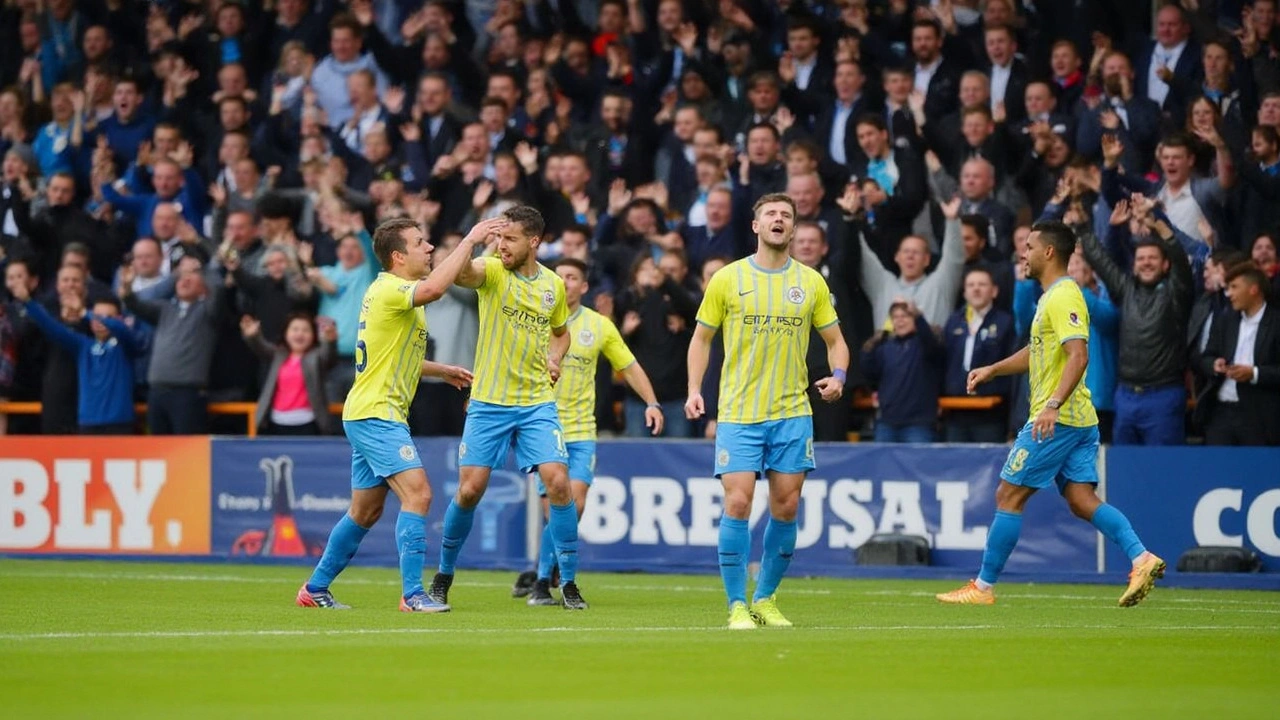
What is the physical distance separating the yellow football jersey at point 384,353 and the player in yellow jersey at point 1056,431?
375 cm

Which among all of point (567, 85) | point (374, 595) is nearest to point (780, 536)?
point (374, 595)

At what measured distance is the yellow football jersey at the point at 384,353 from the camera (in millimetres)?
12891

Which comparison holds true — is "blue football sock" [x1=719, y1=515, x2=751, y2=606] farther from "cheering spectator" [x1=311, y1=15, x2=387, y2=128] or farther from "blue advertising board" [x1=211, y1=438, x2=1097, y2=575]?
"cheering spectator" [x1=311, y1=15, x2=387, y2=128]

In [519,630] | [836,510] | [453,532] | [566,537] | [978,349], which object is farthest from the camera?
[836,510]

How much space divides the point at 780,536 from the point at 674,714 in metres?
4.19

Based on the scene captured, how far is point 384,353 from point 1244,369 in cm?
752

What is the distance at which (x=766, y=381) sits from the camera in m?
12.0

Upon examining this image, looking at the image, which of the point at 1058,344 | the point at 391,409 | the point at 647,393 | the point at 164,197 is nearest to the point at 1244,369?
the point at 1058,344

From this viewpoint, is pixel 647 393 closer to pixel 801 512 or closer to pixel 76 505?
pixel 801 512

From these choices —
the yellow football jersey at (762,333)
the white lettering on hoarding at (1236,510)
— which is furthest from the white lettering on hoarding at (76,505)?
the yellow football jersey at (762,333)

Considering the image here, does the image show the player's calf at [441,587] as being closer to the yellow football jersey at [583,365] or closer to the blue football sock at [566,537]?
the blue football sock at [566,537]

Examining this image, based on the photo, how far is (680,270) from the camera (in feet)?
61.5

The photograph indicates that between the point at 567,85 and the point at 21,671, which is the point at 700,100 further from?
the point at 21,671

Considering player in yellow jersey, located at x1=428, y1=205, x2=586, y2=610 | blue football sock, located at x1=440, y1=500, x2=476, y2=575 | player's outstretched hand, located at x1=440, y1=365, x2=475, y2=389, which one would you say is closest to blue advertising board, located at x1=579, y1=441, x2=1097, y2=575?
player in yellow jersey, located at x1=428, y1=205, x2=586, y2=610
